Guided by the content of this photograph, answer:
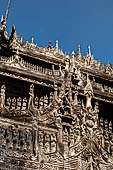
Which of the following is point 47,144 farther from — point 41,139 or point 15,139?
point 15,139

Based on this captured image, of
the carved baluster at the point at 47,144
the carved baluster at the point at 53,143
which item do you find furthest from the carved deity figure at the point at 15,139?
the carved baluster at the point at 53,143

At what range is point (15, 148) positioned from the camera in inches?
464

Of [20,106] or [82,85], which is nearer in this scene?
[20,106]

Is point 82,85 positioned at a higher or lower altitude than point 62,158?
Result: higher

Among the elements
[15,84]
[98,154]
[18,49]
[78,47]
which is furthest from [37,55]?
[98,154]

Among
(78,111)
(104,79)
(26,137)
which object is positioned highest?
(104,79)

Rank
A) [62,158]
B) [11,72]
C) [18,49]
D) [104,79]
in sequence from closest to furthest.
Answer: [62,158] < [11,72] < [18,49] < [104,79]

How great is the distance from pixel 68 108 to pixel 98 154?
3314 millimetres

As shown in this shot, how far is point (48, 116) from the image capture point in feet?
49.6

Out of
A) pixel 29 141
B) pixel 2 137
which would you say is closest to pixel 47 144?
pixel 29 141

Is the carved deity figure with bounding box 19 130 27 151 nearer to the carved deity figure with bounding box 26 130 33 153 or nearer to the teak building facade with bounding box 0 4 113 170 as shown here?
the teak building facade with bounding box 0 4 113 170

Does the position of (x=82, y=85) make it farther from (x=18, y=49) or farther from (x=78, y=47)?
(x=78, y=47)

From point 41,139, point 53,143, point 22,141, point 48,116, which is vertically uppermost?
point 48,116

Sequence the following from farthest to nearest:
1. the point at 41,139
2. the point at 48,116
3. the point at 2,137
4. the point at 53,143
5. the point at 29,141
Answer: the point at 48,116
the point at 53,143
the point at 41,139
the point at 29,141
the point at 2,137
